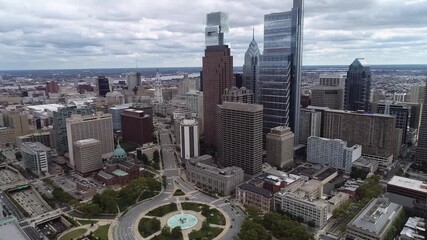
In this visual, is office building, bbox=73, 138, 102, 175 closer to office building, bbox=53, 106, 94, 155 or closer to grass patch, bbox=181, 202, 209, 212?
office building, bbox=53, 106, 94, 155

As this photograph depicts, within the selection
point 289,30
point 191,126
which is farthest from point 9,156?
point 289,30

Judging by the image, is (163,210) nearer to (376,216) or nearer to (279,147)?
(279,147)

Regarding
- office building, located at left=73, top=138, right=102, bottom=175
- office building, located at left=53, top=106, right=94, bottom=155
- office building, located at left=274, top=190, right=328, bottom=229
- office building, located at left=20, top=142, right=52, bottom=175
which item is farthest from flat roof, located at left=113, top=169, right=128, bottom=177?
office building, located at left=274, top=190, right=328, bottom=229

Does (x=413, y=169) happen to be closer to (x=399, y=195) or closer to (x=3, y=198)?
(x=399, y=195)

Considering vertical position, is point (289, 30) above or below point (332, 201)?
above

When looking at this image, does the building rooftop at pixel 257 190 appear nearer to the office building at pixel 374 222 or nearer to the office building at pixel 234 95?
the office building at pixel 374 222

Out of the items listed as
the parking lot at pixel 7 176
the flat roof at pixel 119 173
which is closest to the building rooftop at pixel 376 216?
the flat roof at pixel 119 173

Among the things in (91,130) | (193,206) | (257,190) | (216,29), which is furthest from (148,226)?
(216,29)
